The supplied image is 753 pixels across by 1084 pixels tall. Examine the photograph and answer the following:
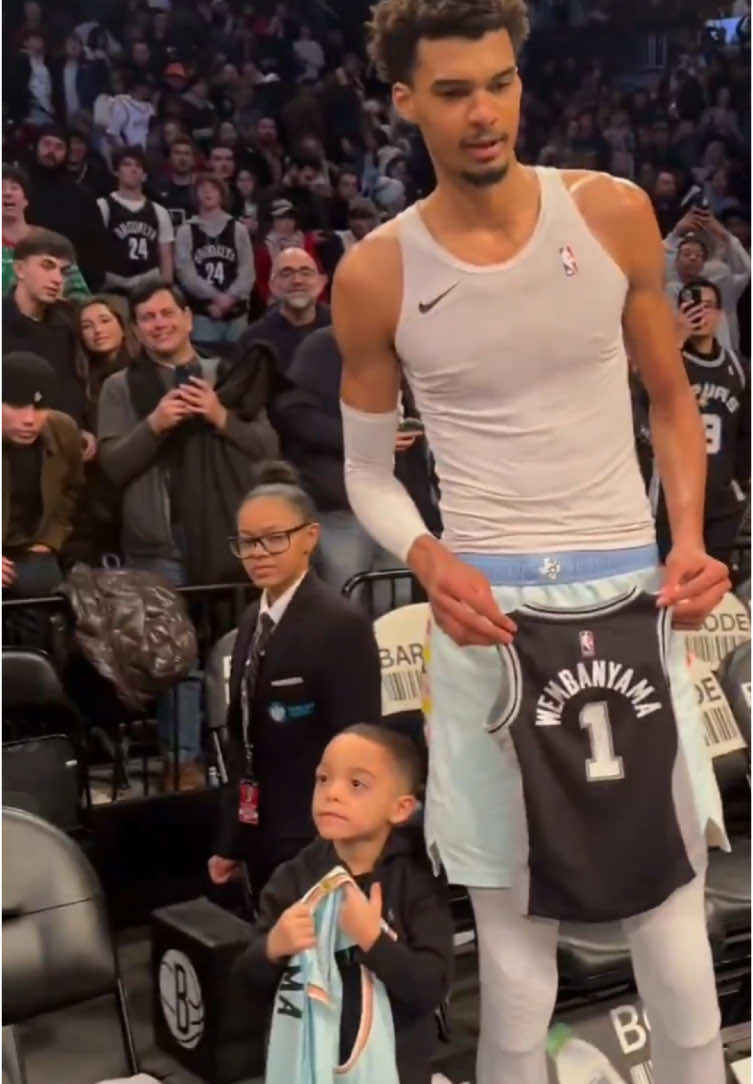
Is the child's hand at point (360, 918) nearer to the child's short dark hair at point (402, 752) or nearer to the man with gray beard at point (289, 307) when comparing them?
the child's short dark hair at point (402, 752)

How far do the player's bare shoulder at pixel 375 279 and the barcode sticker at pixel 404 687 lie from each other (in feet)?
3.20

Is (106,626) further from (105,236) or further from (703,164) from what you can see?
(703,164)

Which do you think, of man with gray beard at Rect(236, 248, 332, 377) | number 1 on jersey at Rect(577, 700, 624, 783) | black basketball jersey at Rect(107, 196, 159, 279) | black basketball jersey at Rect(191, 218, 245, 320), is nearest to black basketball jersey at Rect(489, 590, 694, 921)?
number 1 on jersey at Rect(577, 700, 624, 783)

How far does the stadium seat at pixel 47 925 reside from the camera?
6.35 feet

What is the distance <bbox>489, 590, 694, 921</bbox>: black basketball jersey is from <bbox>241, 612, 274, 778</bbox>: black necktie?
52 centimetres

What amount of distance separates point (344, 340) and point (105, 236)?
184 cm

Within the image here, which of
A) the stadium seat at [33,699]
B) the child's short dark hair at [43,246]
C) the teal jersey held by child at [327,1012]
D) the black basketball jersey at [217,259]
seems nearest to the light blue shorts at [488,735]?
the teal jersey held by child at [327,1012]

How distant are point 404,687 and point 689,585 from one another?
943 millimetres

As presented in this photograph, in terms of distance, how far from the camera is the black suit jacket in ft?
6.30

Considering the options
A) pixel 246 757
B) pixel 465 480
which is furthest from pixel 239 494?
pixel 465 480

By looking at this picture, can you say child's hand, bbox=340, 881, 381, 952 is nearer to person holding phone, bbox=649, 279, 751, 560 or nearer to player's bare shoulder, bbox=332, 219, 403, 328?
player's bare shoulder, bbox=332, 219, 403, 328

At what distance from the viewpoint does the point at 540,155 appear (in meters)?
2.62

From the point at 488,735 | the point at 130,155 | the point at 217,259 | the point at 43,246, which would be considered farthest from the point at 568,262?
the point at 130,155

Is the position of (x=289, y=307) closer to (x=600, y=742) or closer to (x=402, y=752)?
(x=402, y=752)
